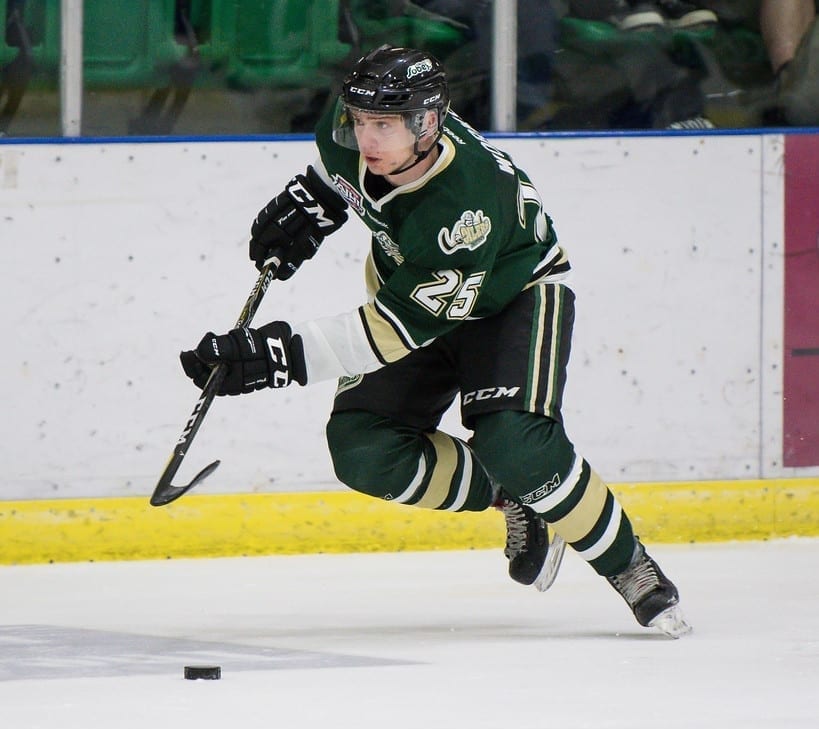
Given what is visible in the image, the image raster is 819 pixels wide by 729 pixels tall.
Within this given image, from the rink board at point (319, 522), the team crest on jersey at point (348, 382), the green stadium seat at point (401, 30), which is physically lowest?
the rink board at point (319, 522)

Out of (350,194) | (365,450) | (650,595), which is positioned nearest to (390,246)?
(350,194)

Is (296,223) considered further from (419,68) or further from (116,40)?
(116,40)

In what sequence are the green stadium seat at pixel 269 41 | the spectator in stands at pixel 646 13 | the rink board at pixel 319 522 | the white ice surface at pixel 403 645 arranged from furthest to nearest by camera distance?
the spectator in stands at pixel 646 13 < the green stadium seat at pixel 269 41 < the rink board at pixel 319 522 < the white ice surface at pixel 403 645

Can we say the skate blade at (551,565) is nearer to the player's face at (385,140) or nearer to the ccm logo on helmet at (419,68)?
the player's face at (385,140)

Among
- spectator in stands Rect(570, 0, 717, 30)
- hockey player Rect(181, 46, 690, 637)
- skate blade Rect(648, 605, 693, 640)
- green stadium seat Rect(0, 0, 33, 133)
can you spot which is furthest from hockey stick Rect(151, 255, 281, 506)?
spectator in stands Rect(570, 0, 717, 30)

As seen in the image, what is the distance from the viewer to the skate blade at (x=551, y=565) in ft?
12.0

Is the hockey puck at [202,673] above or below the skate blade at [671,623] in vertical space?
above

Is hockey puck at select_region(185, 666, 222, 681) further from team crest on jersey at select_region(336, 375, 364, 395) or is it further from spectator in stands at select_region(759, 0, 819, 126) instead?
spectator in stands at select_region(759, 0, 819, 126)

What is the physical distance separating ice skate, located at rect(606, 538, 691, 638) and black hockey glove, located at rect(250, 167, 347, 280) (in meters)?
0.86

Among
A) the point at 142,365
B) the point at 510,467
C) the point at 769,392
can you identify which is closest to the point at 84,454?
the point at 142,365

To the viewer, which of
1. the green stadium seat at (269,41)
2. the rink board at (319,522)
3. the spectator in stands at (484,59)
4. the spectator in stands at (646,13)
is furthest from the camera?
the spectator in stands at (646,13)

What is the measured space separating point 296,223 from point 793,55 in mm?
1872

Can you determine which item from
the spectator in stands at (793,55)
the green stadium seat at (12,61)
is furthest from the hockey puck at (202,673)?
the spectator in stands at (793,55)

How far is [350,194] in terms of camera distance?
344 cm
